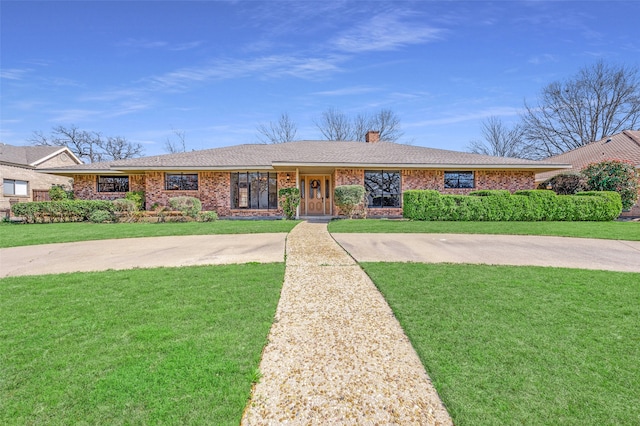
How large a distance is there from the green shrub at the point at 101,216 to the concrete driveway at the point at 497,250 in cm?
1175

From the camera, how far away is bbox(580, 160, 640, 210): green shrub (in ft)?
46.5

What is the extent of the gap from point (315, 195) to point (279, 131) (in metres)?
19.6

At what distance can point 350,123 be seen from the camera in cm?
3534

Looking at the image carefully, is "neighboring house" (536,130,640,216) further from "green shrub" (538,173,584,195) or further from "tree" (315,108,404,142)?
"tree" (315,108,404,142)

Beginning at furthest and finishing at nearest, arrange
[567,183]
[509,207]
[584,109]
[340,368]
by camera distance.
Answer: [584,109] → [567,183] → [509,207] → [340,368]

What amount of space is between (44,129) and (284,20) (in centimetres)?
4311

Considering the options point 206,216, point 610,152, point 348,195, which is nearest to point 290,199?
point 348,195

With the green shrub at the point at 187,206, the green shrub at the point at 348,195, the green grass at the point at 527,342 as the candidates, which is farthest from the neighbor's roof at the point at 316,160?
the green grass at the point at 527,342

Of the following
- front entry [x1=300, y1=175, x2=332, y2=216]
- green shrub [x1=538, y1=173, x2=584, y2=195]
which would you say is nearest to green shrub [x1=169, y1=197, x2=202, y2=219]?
front entry [x1=300, y1=175, x2=332, y2=216]

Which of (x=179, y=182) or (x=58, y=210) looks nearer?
(x=58, y=210)

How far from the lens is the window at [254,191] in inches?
649

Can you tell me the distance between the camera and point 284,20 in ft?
34.5

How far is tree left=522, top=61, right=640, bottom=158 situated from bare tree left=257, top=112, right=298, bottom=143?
25.1 metres

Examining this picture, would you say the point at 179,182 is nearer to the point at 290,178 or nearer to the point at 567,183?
the point at 290,178
